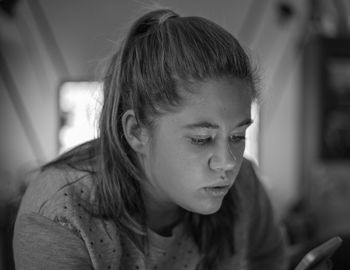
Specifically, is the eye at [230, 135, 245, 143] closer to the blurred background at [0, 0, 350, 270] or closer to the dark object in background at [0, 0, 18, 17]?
the blurred background at [0, 0, 350, 270]

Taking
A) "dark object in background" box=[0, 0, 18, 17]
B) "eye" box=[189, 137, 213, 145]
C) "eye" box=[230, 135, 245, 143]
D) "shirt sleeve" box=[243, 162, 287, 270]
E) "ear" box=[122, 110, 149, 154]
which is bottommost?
"shirt sleeve" box=[243, 162, 287, 270]

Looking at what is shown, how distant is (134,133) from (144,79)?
0.12m

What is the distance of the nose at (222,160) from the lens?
908 millimetres

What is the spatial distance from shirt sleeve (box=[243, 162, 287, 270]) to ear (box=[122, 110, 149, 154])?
40 centimetres

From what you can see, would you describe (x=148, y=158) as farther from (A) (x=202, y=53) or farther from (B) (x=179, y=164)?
(A) (x=202, y=53)

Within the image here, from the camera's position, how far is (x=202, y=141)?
91 centimetres

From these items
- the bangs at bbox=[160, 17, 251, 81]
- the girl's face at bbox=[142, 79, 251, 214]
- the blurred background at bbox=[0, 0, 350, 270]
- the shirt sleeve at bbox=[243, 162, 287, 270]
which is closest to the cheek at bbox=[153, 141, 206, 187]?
the girl's face at bbox=[142, 79, 251, 214]

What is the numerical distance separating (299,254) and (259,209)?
26cm

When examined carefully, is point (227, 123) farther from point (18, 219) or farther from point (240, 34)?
point (240, 34)

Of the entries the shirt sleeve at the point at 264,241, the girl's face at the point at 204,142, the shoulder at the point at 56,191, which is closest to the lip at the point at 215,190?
the girl's face at the point at 204,142

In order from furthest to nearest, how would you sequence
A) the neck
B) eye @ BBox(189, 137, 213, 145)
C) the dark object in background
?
the dark object in background, the neck, eye @ BBox(189, 137, 213, 145)

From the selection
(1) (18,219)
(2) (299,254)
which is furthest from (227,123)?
(2) (299,254)

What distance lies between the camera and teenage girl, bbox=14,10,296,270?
0.90m

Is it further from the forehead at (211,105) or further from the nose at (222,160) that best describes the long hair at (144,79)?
the nose at (222,160)
